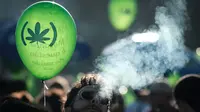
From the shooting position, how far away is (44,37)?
3.22 meters

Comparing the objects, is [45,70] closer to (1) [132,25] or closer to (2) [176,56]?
(2) [176,56]

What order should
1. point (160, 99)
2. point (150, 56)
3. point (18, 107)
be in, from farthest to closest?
point (160, 99)
point (150, 56)
point (18, 107)

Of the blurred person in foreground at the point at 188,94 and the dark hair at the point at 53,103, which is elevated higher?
the blurred person in foreground at the point at 188,94

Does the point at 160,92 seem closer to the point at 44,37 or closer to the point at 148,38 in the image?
the point at 148,38

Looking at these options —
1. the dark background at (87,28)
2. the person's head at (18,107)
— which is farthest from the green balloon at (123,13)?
the person's head at (18,107)

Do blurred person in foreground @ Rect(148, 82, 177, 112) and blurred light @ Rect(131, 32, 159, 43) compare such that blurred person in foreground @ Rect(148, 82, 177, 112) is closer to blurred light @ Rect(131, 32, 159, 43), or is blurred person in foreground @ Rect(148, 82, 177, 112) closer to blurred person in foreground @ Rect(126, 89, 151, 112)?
blurred person in foreground @ Rect(126, 89, 151, 112)

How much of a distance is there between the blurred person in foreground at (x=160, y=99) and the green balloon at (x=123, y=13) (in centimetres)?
299

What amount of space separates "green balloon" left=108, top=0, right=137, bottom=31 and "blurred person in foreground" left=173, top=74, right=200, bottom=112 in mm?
3815

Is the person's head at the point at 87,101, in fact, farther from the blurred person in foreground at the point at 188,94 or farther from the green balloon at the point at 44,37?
the green balloon at the point at 44,37

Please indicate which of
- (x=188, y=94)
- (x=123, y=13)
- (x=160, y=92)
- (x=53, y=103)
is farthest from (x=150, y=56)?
(x=123, y=13)

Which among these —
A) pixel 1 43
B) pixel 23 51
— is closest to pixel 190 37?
pixel 1 43

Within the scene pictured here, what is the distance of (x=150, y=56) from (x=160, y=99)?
0.41 meters

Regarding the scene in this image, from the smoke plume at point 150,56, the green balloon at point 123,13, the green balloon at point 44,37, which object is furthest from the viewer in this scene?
the green balloon at point 123,13

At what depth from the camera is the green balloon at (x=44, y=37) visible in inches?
127
